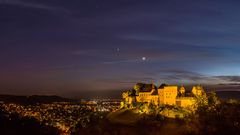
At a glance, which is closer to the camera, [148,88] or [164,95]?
[164,95]

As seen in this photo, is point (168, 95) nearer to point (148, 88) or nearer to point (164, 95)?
point (164, 95)

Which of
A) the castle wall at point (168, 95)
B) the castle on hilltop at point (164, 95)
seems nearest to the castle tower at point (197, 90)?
the castle on hilltop at point (164, 95)

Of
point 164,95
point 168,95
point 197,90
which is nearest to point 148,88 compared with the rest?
point 164,95

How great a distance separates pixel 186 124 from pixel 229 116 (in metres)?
10.7

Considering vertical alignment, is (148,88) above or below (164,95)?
above

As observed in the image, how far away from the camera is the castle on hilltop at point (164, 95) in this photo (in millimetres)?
73062

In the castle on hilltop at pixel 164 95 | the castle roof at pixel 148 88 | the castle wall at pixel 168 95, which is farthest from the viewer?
the castle roof at pixel 148 88

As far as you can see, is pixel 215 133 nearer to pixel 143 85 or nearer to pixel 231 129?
pixel 231 129

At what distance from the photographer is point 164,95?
251 ft

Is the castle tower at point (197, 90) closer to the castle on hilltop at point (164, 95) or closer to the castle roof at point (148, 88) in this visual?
the castle on hilltop at point (164, 95)

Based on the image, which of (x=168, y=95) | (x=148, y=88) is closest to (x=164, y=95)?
(x=168, y=95)

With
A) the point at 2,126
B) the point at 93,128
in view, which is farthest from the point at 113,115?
the point at 2,126

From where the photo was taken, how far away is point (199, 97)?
72.8 meters

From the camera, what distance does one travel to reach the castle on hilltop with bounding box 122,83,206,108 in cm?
7306
